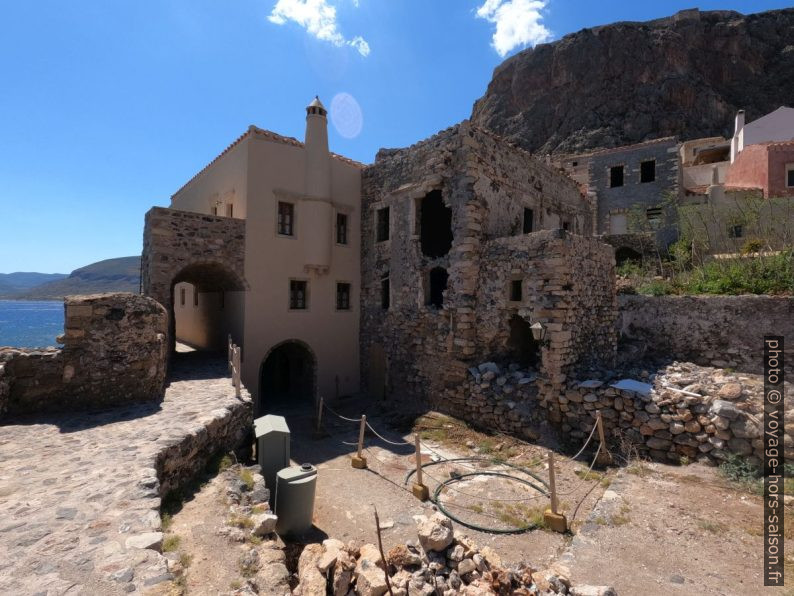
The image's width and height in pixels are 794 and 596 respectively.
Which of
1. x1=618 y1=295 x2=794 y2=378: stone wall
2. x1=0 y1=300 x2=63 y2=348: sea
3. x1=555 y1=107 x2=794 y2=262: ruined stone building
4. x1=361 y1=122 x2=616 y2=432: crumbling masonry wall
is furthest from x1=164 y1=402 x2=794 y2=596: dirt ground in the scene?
x1=555 y1=107 x2=794 y2=262: ruined stone building

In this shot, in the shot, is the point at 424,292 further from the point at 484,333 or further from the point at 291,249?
the point at 291,249

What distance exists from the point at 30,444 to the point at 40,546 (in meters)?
3.16

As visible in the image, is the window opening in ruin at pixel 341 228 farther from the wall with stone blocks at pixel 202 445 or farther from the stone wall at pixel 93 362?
the wall with stone blocks at pixel 202 445

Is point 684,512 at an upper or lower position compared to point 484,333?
lower

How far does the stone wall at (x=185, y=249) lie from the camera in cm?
1217

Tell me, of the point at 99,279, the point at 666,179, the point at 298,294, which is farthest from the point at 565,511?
the point at 99,279

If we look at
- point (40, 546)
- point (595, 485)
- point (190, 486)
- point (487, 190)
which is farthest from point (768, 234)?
point (40, 546)

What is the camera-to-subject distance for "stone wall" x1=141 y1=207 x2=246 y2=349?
12.2 m

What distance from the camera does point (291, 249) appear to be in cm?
1475

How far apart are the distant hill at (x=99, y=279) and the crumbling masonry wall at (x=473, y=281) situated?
448ft

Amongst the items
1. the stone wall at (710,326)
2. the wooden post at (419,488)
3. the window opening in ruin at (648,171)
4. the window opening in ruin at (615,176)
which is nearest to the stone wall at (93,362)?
the wooden post at (419,488)

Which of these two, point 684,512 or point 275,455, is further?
point 275,455

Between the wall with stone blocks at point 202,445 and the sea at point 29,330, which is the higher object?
the wall with stone blocks at point 202,445

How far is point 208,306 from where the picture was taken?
1683 cm
